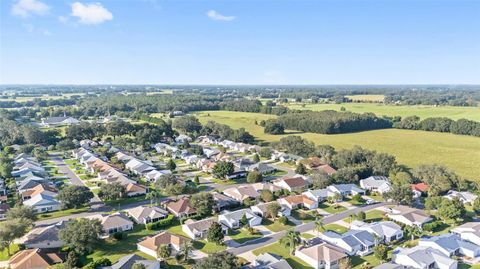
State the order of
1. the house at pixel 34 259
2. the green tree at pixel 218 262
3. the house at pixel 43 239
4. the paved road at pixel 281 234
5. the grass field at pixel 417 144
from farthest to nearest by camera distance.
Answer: the grass field at pixel 417 144 < the paved road at pixel 281 234 < the house at pixel 43 239 < the house at pixel 34 259 < the green tree at pixel 218 262

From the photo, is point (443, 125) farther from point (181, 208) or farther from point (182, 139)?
point (181, 208)

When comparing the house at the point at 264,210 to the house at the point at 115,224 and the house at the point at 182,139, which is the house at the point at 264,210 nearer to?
the house at the point at 115,224

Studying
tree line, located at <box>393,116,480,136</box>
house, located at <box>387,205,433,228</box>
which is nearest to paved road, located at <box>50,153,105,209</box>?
house, located at <box>387,205,433,228</box>

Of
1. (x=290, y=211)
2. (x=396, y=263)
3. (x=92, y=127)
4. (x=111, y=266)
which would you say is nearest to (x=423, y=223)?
(x=396, y=263)

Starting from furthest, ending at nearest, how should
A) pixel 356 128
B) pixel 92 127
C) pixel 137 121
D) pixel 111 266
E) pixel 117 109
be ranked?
pixel 117 109, pixel 137 121, pixel 356 128, pixel 92 127, pixel 111 266

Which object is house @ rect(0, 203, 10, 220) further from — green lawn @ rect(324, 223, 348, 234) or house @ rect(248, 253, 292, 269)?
green lawn @ rect(324, 223, 348, 234)

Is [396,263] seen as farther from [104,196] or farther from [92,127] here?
[92,127]

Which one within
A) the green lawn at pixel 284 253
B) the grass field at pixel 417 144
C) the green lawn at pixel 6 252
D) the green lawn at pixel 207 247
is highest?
the green lawn at pixel 6 252

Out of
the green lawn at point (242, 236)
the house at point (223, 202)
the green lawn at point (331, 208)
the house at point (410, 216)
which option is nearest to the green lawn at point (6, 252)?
the green lawn at point (242, 236)
